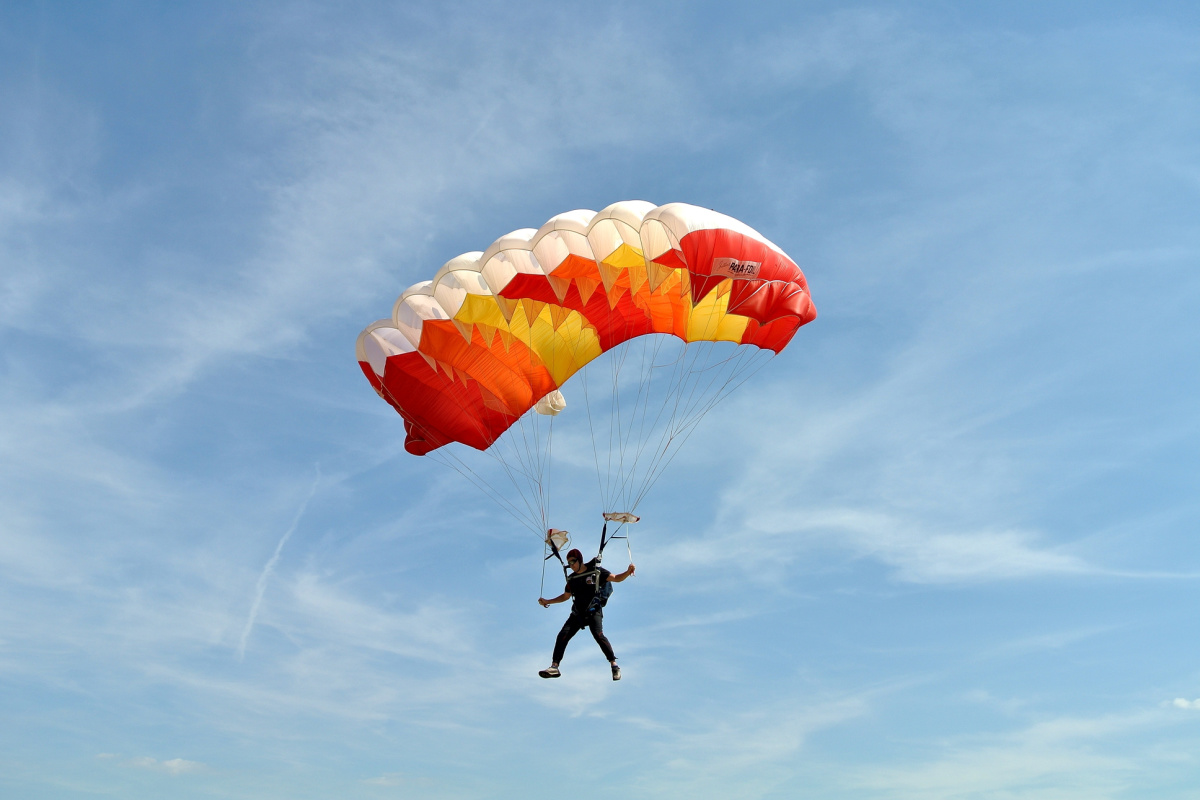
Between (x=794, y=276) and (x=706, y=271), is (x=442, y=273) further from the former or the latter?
(x=794, y=276)

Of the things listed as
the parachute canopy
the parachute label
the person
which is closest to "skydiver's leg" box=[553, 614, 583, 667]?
the person

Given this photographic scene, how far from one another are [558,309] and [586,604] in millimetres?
4648

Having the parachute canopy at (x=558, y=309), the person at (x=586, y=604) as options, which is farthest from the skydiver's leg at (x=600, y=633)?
the parachute canopy at (x=558, y=309)

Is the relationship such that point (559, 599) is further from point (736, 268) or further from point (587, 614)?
point (736, 268)

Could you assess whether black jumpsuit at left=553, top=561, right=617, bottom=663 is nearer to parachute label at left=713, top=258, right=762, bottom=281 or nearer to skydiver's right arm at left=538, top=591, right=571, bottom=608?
skydiver's right arm at left=538, top=591, right=571, bottom=608

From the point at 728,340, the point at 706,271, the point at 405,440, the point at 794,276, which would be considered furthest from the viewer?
the point at 405,440

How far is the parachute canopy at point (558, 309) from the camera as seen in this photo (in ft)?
44.1

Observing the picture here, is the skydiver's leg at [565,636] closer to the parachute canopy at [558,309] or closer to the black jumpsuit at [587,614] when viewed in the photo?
the black jumpsuit at [587,614]

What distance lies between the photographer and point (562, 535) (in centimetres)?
1399

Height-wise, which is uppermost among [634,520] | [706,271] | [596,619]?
[706,271]

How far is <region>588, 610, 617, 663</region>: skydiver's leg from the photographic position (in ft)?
44.4

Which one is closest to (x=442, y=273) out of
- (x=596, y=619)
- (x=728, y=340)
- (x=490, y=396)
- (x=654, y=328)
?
(x=490, y=396)

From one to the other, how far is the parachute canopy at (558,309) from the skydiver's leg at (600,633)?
3.95 metres

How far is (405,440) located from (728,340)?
5.71m
